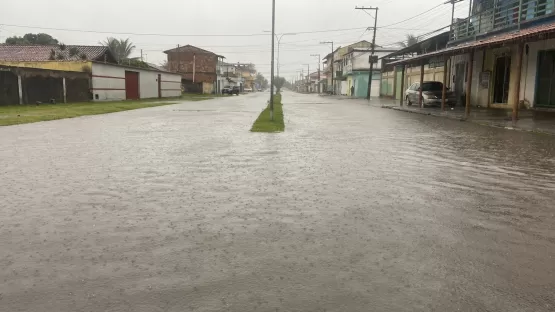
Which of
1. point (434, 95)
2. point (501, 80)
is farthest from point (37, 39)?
point (501, 80)

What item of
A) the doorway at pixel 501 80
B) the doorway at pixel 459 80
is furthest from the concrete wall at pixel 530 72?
the doorway at pixel 459 80

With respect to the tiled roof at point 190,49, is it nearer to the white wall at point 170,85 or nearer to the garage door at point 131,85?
the white wall at point 170,85

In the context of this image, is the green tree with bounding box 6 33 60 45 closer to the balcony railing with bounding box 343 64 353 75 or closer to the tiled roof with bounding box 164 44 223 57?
the tiled roof with bounding box 164 44 223 57

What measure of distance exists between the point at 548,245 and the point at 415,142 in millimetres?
7642

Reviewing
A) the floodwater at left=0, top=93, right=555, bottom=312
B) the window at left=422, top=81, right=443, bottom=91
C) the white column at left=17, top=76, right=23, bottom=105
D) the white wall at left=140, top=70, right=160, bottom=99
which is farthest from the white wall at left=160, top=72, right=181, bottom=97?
the floodwater at left=0, top=93, right=555, bottom=312

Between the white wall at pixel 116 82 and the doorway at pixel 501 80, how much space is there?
27.1m

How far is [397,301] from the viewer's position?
3.07 meters

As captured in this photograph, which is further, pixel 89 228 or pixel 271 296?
pixel 89 228

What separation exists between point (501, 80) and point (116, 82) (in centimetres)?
2889

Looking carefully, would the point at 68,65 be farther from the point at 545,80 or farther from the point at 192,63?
the point at 192,63

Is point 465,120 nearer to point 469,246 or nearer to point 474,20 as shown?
point 474,20

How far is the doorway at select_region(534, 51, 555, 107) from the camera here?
68.2ft

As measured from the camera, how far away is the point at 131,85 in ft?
140

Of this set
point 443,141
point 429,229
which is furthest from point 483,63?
point 429,229
